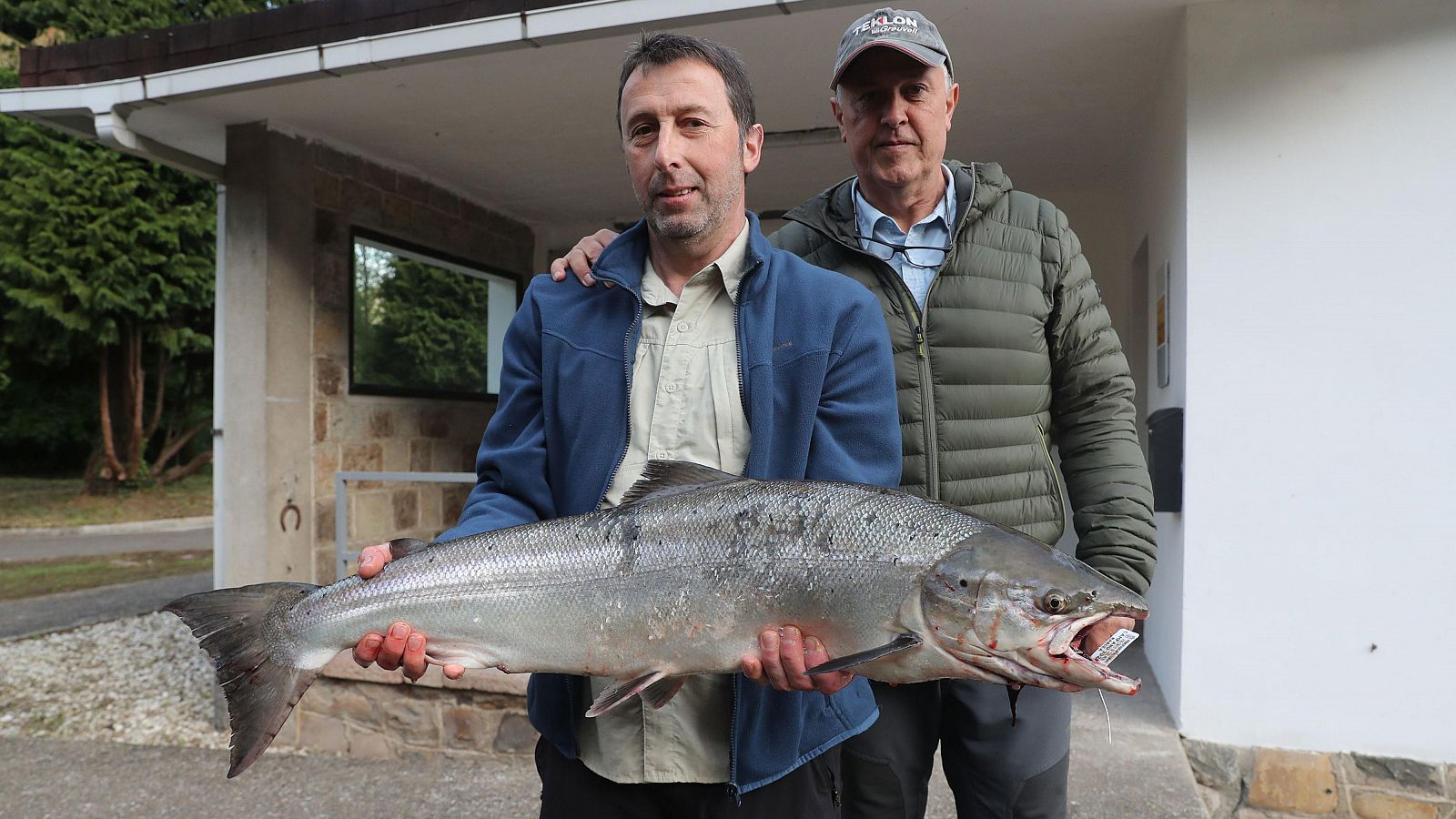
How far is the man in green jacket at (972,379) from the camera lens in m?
2.49

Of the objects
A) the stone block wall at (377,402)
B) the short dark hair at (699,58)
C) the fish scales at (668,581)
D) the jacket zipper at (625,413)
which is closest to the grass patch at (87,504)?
the stone block wall at (377,402)

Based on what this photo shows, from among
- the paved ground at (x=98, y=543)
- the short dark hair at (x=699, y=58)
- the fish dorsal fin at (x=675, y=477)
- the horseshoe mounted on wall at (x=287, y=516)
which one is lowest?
the paved ground at (x=98, y=543)

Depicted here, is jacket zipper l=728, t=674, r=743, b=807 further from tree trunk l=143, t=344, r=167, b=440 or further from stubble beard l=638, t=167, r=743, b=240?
tree trunk l=143, t=344, r=167, b=440

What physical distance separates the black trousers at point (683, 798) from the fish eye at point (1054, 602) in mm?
634

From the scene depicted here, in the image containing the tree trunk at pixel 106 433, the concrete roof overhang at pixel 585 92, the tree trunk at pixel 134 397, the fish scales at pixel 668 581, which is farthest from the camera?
the tree trunk at pixel 134 397

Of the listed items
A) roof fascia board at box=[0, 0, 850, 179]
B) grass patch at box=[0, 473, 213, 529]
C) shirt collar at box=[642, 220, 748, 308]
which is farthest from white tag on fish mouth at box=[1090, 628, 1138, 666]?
grass patch at box=[0, 473, 213, 529]

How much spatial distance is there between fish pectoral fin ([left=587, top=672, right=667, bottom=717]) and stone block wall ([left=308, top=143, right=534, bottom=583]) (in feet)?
17.6

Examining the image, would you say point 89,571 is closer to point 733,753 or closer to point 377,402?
point 377,402

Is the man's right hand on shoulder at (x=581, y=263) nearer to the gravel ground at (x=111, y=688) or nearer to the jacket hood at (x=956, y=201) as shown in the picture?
the jacket hood at (x=956, y=201)

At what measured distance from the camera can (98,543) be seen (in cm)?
1534

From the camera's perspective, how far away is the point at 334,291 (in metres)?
6.95

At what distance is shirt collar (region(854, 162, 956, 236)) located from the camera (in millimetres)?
2621

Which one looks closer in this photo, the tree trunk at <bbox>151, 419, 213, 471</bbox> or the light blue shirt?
the light blue shirt

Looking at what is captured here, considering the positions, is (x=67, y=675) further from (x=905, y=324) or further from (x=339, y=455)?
(x=905, y=324)
